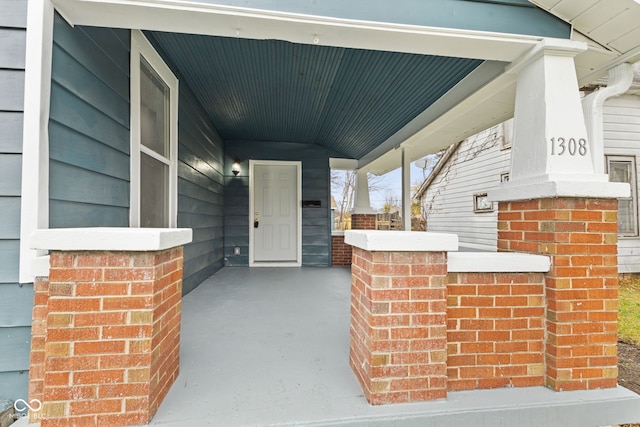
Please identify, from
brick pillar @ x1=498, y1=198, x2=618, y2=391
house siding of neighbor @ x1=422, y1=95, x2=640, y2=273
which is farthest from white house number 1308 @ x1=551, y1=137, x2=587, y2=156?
house siding of neighbor @ x1=422, y1=95, x2=640, y2=273

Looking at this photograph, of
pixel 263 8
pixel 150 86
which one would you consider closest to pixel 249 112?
pixel 150 86

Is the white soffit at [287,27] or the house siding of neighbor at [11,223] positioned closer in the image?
the house siding of neighbor at [11,223]

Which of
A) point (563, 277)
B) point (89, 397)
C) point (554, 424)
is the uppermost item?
point (563, 277)

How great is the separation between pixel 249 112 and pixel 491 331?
3537mm

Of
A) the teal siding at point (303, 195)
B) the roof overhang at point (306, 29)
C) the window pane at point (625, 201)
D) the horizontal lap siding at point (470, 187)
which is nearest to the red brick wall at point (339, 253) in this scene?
the teal siding at point (303, 195)

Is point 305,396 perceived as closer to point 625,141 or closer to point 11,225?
point 11,225

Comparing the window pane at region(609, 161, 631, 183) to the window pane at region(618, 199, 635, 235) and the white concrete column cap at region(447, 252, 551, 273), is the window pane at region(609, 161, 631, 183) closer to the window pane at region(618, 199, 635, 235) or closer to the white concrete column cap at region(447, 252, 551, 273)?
the window pane at region(618, 199, 635, 235)

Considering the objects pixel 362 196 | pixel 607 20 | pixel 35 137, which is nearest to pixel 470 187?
pixel 362 196

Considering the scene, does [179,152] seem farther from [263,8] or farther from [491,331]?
[491,331]

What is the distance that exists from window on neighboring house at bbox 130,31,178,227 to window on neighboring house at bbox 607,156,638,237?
664 cm

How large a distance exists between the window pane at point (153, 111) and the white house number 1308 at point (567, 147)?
272 centimetres

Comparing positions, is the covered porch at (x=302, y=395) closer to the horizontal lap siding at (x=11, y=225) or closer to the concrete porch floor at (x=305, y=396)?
the concrete porch floor at (x=305, y=396)

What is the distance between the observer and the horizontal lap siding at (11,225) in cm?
128

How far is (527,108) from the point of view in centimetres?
176
